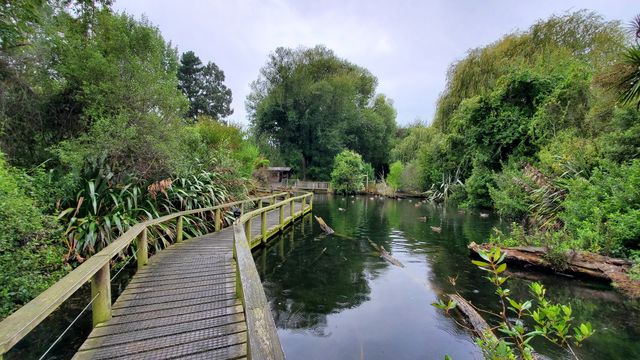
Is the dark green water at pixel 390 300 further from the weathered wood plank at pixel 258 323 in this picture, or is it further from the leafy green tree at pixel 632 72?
the leafy green tree at pixel 632 72

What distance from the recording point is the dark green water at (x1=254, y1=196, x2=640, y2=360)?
4422 millimetres

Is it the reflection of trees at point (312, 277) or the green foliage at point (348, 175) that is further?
the green foliage at point (348, 175)

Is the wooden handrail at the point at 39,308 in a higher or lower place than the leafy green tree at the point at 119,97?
lower

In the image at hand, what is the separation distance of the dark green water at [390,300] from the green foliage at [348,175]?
68.5 ft

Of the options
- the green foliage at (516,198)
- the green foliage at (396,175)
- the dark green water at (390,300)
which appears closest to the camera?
the dark green water at (390,300)

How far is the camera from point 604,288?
6.14 m

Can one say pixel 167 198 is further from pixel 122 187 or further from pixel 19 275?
pixel 19 275

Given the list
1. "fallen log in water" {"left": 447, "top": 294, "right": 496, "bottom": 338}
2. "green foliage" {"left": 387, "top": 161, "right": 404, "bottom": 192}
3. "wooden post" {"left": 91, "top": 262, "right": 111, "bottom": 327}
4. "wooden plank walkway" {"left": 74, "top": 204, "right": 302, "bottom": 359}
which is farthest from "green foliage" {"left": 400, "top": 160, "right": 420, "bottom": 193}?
"wooden post" {"left": 91, "top": 262, "right": 111, "bottom": 327}

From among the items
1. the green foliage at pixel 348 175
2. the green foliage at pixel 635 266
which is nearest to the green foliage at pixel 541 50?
the green foliage at pixel 348 175

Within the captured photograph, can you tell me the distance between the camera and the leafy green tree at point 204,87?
1753 inches

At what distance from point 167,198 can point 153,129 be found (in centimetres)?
164

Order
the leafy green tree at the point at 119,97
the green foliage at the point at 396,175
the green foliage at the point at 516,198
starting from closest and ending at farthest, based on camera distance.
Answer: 1. the leafy green tree at the point at 119,97
2. the green foliage at the point at 516,198
3. the green foliage at the point at 396,175

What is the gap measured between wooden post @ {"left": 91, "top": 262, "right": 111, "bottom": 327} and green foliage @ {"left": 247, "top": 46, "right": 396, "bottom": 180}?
115 feet

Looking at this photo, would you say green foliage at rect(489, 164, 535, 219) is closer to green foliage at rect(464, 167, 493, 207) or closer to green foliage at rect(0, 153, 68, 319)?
green foliage at rect(464, 167, 493, 207)
